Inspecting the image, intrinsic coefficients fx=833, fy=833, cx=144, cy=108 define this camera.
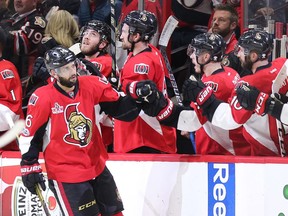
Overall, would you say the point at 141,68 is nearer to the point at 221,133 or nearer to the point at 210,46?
the point at 210,46

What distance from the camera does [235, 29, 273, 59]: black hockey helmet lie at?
470 cm

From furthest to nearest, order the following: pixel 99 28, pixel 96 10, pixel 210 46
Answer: pixel 96 10
pixel 99 28
pixel 210 46

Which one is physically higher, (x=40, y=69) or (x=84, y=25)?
(x=84, y=25)

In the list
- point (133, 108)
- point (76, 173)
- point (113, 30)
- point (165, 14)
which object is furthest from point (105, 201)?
point (165, 14)

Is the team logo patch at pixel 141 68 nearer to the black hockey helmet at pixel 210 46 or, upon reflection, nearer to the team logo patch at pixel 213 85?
the black hockey helmet at pixel 210 46

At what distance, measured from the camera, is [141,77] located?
5.17m

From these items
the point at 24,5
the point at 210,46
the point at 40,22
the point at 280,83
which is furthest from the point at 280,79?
the point at 24,5

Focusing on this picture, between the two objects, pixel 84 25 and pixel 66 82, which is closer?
pixel 66 82

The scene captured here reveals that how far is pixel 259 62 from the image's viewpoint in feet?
15.5

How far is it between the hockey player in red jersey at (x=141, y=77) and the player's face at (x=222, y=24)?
0.64m

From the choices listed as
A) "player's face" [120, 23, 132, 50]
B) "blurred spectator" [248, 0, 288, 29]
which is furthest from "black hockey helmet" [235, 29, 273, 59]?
"player's face" [120, 23, 132, 50]

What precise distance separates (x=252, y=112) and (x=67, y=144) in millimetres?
1033

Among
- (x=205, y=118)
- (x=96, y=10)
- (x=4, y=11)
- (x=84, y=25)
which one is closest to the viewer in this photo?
(x=205, y=118)

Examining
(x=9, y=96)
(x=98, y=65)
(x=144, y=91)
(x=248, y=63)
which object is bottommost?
(x=9, y=96)
